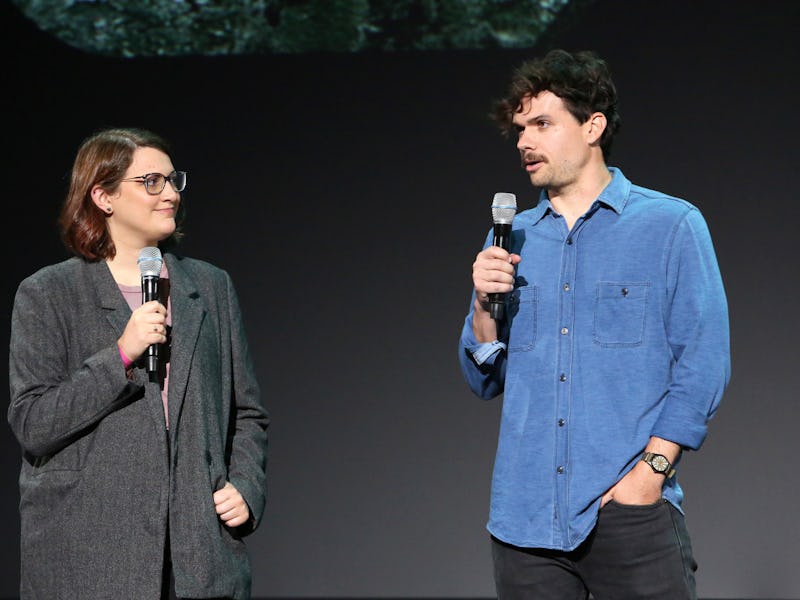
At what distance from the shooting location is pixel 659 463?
1.89 meters

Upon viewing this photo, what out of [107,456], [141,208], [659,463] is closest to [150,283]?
[141,208]

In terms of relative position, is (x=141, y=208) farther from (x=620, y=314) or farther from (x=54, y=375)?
(x=620, y=314)

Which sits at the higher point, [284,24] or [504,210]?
[284,24]

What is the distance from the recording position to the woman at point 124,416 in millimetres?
1959

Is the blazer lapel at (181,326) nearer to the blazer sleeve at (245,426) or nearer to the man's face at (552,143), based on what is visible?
the blazer sleeve at (245,426)

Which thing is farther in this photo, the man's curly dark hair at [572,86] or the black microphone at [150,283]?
the man's curly dark hair at [572,86]

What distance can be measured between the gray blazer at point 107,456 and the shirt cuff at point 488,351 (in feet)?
1.88

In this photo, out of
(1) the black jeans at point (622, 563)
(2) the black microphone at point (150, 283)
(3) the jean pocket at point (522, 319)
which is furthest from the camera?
(3) the jean pocket at point (522, 319)

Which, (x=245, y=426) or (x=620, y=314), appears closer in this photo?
(x=620, y=314)

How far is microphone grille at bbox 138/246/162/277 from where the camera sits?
79.7 inches

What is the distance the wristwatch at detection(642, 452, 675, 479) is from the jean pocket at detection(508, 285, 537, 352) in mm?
341

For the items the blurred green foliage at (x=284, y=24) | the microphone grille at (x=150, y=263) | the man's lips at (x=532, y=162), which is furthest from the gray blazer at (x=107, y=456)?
the blurred green foliage at (x=284, y=24)

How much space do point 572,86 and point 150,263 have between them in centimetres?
99

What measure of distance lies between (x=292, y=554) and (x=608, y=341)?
99.0 inches
